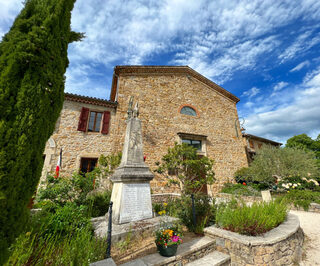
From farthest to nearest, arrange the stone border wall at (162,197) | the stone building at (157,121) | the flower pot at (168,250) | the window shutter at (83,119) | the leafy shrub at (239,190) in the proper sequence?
1. the leafy shrub at (239,190)
2. the window shutter at (83,119)
3. the stone building at (157,121)
4. the stone border wall at (162,197)
5. the flower pot at (168,250)

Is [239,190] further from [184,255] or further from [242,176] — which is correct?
[184,255]

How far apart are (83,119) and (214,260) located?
340 inches

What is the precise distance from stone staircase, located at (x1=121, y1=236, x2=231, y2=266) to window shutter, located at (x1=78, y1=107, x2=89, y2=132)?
7.60 m

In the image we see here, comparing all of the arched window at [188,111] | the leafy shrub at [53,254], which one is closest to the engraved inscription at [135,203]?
the leafy shrub at [53,254]

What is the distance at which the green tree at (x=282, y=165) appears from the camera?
28.2 feet

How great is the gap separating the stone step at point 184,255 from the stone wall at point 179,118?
19.2 ft

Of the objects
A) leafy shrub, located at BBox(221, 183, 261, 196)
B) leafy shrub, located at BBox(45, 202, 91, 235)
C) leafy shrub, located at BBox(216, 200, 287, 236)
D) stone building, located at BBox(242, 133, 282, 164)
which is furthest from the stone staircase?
stone building, located at BBox(242, 133, 282, 164)

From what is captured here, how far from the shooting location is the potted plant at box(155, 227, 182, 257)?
2.60 m

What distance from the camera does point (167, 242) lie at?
2648 millimetres

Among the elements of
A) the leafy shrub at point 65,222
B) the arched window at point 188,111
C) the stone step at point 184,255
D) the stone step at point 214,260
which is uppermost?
the arched window at point 188,111

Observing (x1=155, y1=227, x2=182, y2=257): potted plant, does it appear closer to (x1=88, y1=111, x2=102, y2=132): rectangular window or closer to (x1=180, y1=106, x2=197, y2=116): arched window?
(x1=88, y1=111, x2=102, y2=132): rectangular window

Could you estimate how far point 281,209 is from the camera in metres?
3.91

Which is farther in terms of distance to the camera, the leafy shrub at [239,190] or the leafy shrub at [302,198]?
the leafy shrub at [239,190]

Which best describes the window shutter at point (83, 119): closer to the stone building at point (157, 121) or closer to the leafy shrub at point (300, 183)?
the stone building at point (157, 121)
